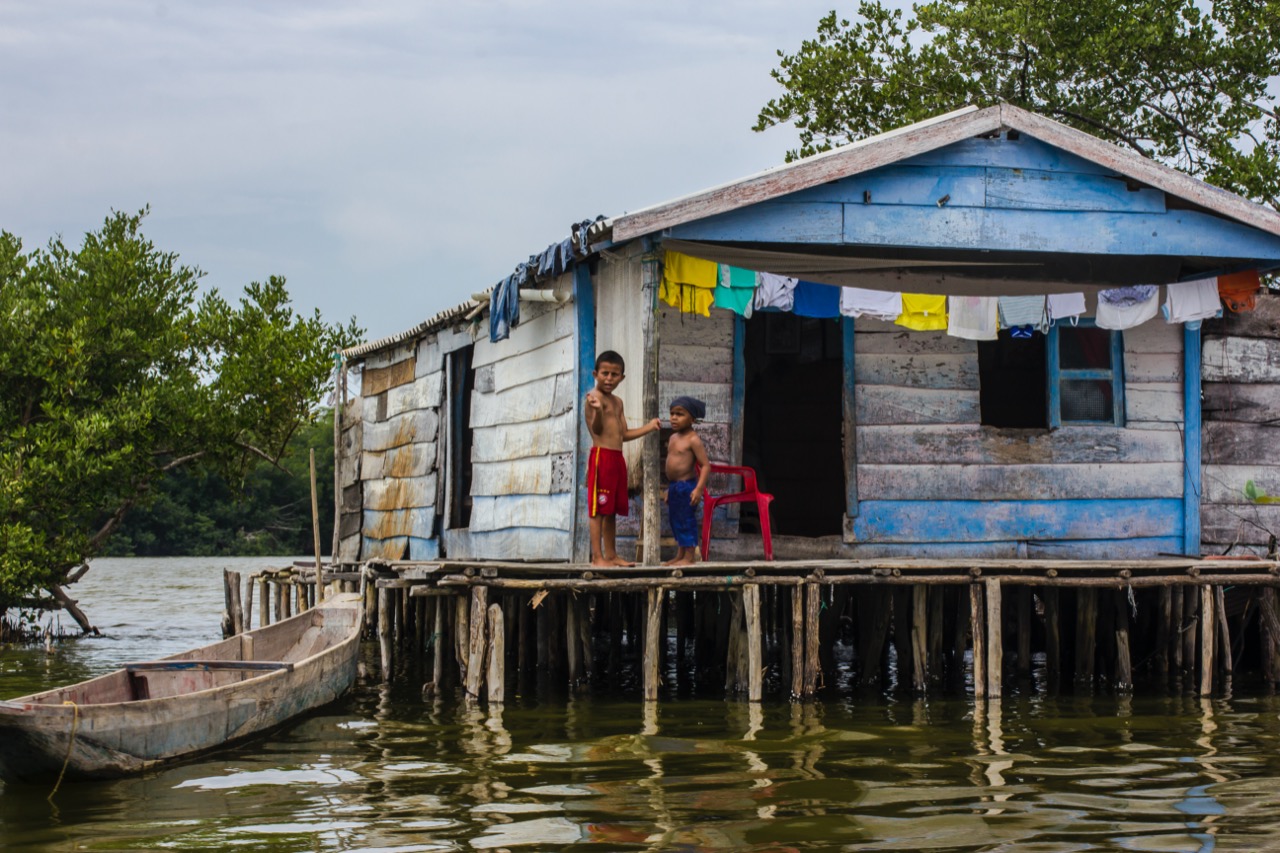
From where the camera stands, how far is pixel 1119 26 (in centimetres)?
1942

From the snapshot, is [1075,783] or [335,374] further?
[335,374]

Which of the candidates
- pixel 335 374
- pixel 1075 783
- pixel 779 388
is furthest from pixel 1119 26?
pixel 1075 783

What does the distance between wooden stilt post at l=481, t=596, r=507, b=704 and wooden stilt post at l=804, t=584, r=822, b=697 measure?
2217 mm

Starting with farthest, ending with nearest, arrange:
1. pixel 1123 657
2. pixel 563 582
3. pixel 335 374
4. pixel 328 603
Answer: pixel 335 374 < pixel 328 603 < pixel 1123 657 < pixel 563 582

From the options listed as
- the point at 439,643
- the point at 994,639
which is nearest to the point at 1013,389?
the point at 994,639

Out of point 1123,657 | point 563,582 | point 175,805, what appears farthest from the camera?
point 1123,657

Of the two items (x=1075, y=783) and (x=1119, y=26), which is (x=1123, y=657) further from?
(x=1119, y=26)

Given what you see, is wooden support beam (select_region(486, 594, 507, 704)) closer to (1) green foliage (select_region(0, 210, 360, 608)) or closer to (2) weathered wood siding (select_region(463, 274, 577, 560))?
(2) weathered wood siding (select_region(463, 274, 577, 560))

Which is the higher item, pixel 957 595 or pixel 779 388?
pixel 779 388

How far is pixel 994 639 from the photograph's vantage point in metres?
11.0

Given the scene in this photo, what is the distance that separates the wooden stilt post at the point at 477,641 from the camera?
10.6m

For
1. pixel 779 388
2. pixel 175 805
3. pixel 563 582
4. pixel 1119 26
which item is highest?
pixel 1119 26

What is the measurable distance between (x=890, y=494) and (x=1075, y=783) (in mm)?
4350

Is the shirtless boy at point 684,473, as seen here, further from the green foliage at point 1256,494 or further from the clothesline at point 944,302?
the green foliage at point 1256,494
